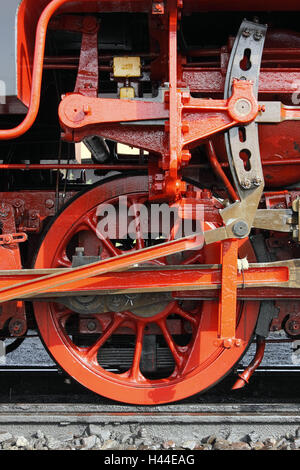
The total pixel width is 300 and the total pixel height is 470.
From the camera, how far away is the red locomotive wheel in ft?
9.23

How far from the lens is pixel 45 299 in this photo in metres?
2.78

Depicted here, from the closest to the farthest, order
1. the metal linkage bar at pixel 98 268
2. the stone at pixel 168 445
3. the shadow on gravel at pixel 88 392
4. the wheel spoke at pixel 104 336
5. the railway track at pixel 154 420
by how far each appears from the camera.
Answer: the metal linkage bar at pixel 98 268
the stone at pixel 168 445
the railway track at pixel 154 420
the wheel spoke at pixel 104 336
the shadow on gravel at pixel 88 392

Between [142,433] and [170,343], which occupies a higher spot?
[170,343]

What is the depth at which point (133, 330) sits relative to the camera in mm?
3002

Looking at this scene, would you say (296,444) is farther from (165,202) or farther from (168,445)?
(165,202)

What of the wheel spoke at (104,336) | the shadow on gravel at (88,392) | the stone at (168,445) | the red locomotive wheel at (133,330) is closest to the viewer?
the stone at (168,445)

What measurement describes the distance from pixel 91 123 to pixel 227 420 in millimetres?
1815

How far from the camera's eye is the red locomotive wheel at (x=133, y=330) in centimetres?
281

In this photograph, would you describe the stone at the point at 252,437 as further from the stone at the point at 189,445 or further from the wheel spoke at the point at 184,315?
the wheel spoke at the point at 184,315

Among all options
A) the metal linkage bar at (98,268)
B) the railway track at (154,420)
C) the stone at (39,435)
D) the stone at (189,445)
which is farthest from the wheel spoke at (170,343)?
the stone at (39,435)

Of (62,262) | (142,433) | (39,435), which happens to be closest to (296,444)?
(142,433)

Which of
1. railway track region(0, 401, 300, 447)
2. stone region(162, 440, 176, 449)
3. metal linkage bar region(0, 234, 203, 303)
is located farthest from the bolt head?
stone region(162, 440, 176, 449)

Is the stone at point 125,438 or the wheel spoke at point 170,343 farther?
the wheel spoke at point 170,343

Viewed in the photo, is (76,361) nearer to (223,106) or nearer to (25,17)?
(223,106)
